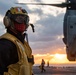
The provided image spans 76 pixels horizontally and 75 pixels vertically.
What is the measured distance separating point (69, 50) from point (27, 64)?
36652 millimetres

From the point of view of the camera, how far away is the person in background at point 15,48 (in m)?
4.82

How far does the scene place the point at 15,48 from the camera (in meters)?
4.90

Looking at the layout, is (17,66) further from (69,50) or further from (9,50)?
(69,50)

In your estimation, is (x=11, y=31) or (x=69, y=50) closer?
(x=11, y=31)

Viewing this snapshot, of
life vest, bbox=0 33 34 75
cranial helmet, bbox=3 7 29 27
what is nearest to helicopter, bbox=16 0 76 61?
cranial helmet, bbox=3 7 29 27

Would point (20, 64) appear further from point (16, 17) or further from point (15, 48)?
point (16, 17)

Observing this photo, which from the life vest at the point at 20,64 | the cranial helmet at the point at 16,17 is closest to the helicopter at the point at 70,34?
the cranial helmet at the point at 16,17

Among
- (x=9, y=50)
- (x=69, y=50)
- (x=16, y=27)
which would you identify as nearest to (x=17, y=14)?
(x=16, y=27)

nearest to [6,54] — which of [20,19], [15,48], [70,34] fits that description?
[15,48]

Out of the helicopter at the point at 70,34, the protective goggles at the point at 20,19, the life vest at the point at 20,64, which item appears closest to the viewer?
the life vest at the point at 20,64

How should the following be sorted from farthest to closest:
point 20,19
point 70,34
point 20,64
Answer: point 70,34 → point 20,19 → point 20,64

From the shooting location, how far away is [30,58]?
509 cm

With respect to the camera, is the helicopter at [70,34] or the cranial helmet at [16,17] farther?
the helicopter at [70,34]

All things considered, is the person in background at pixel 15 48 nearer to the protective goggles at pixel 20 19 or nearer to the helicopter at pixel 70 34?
the protective goggles at pixel 20 19
